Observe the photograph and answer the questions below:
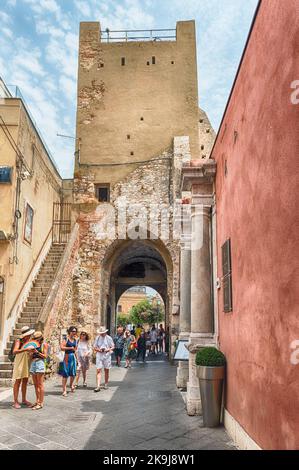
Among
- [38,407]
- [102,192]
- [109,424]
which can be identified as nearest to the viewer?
[109,424]

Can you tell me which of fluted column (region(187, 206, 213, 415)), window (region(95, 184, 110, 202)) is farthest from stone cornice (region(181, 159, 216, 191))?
window (region(95, 184, 110, 202))

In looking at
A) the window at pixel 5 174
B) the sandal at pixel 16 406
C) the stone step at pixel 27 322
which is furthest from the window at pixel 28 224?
the sandal at pixel 16 406

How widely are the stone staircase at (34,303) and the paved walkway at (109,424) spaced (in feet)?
5.35

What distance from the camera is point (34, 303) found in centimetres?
1237

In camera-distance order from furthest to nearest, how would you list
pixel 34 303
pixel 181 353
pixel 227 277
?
1. pixel 34 303
2. pixel 181 353
3. pixel 227 277

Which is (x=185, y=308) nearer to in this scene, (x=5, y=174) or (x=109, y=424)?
(x=109, y=424)

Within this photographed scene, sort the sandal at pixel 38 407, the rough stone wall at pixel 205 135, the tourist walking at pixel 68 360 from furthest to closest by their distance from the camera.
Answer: the rough stone wall at pixel 205 135 → the tourist walking at pixel 68 360 → the sandal at pixel 38 407

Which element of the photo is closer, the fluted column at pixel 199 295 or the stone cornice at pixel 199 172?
the fluted column at pixel 199 295

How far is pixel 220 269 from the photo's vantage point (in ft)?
19.5

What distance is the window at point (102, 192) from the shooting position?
16359 millimetres

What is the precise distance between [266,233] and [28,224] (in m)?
10.3

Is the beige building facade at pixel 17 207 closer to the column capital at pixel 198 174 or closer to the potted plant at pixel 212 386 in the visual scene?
the column capital at pixel 198 174

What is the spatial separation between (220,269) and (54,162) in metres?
12.9

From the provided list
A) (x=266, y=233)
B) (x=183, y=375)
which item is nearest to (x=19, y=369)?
(x=183, y=375)
